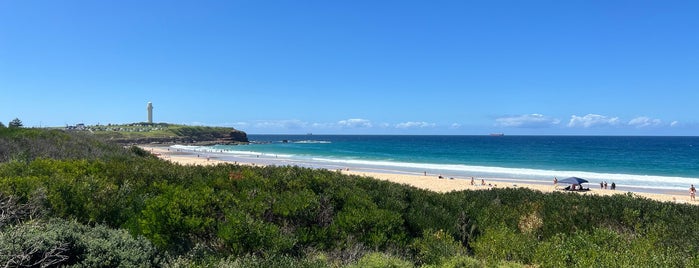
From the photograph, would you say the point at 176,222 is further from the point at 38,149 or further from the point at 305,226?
the point at 38,149

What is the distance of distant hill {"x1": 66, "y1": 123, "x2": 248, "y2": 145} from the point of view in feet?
331

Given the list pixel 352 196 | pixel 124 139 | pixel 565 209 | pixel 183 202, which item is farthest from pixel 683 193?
pixel 124 139

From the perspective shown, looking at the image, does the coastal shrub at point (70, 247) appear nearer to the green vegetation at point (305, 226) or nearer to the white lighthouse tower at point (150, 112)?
the green vegetation at point (305, 226)

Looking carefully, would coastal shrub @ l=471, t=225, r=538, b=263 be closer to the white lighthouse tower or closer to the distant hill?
the distant hill

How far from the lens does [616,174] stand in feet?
142

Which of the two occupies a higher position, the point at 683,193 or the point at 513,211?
the point at 513,211

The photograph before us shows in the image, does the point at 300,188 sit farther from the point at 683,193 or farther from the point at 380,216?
the point at 683,193

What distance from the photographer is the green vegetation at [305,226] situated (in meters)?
4.68

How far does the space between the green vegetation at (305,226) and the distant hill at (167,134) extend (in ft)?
318

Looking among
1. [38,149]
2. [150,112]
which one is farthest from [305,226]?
[150,112]

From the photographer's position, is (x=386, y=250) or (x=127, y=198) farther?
(x=127, y=198)

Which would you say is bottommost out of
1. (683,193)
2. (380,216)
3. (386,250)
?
(683,193)

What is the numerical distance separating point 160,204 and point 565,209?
6.97 meters

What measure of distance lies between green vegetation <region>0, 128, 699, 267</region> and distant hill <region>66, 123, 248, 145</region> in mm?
96828
